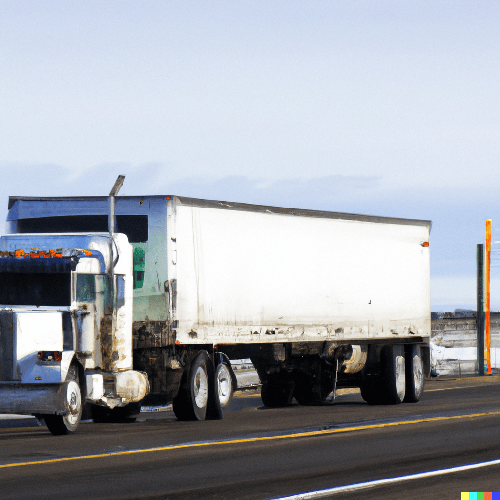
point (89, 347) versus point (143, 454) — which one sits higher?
point (89, 347)

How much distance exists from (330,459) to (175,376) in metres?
6.06

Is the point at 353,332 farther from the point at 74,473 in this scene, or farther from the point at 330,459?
the point at 74,473

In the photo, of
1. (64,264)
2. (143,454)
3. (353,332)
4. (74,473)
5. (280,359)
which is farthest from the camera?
(353,332)

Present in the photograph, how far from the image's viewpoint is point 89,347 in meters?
16.2

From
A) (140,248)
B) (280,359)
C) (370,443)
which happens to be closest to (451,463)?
(370,443)

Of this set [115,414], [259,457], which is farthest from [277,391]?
[259,457]

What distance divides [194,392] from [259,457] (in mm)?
5839

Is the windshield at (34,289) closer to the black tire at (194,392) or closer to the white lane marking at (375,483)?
the black tire at (194,392)

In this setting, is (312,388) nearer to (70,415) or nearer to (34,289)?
(70,415)

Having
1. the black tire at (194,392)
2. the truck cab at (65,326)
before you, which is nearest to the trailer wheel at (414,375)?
the black tire at (194,392)

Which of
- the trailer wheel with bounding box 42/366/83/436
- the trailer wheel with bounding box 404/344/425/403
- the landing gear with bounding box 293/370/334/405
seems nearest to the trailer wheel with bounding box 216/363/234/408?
the landing gear with bounding box 293/370/334/405

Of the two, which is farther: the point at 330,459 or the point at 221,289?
the point at 221,289

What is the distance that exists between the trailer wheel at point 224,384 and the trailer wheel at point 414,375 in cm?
602

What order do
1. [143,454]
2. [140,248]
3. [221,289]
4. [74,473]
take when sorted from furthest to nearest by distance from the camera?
[221,289]
[140,248]
[143,454]
[74,473]
